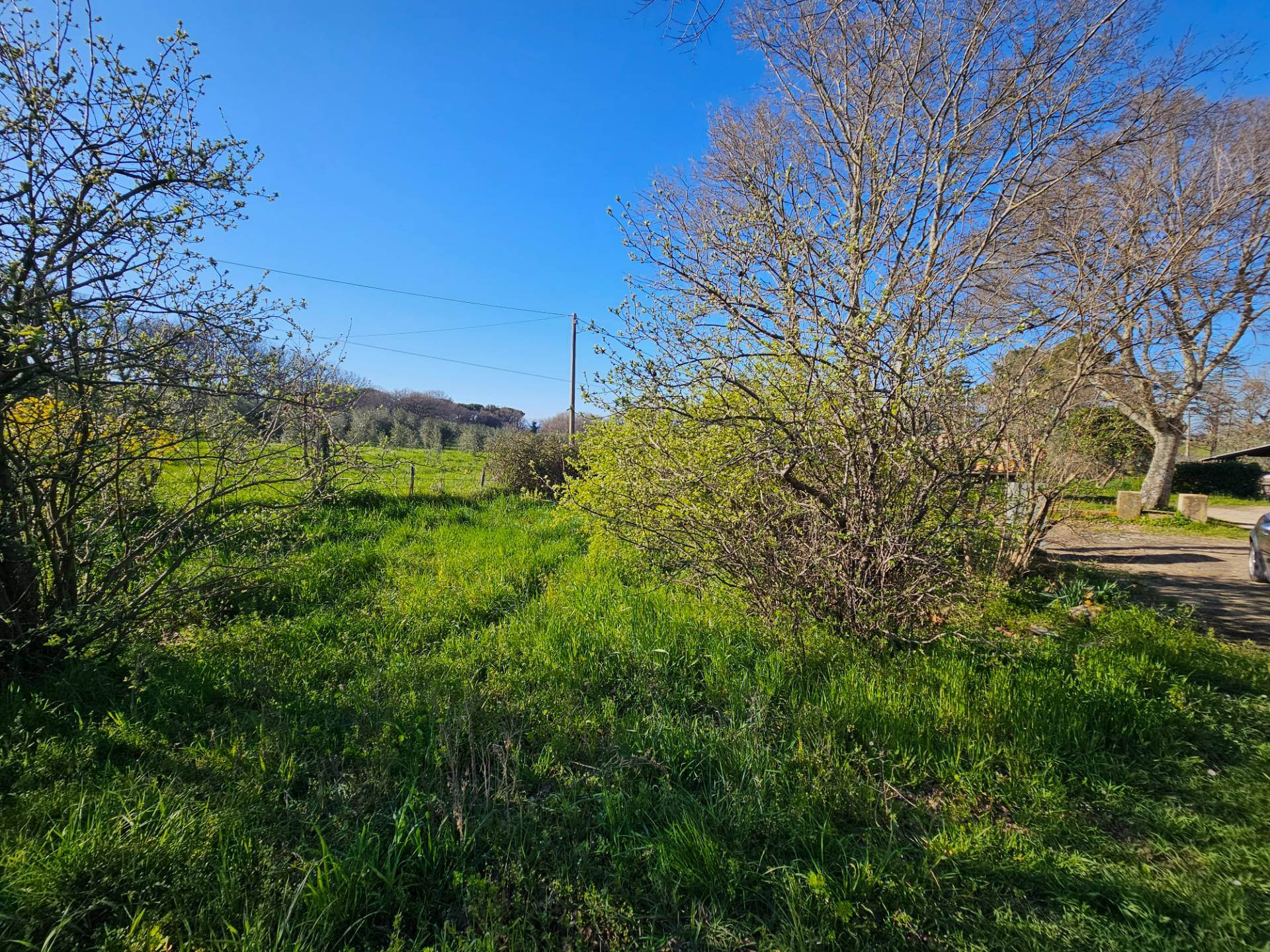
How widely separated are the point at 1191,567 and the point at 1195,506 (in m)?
8.67

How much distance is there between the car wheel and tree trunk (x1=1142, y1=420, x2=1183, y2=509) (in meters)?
9.78

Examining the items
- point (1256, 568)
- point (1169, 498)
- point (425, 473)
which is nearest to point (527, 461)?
point (425, 473)

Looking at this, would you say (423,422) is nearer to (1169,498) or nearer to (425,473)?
(425,473)

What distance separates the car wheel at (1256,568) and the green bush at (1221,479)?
64.9 ft

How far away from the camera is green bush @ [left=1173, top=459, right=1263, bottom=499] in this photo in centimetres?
2091

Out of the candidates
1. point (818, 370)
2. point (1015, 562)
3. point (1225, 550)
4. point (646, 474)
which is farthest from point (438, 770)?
point (1225, 550)

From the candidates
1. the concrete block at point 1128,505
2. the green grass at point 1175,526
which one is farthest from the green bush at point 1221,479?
the concrete block at point 1128,505

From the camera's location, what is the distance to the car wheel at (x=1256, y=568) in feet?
21.6

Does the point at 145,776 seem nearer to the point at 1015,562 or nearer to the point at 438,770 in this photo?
the point at 438,770

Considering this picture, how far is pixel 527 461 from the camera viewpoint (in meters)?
14.2

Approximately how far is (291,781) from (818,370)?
387cm

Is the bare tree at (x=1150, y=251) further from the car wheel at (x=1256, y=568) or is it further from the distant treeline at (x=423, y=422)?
the distant treeline at (x=423, y=422)

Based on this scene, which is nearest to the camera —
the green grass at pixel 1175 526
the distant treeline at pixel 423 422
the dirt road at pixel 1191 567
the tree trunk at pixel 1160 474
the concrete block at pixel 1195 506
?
the dirt road at pixel 1191 567

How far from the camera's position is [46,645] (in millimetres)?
3215
